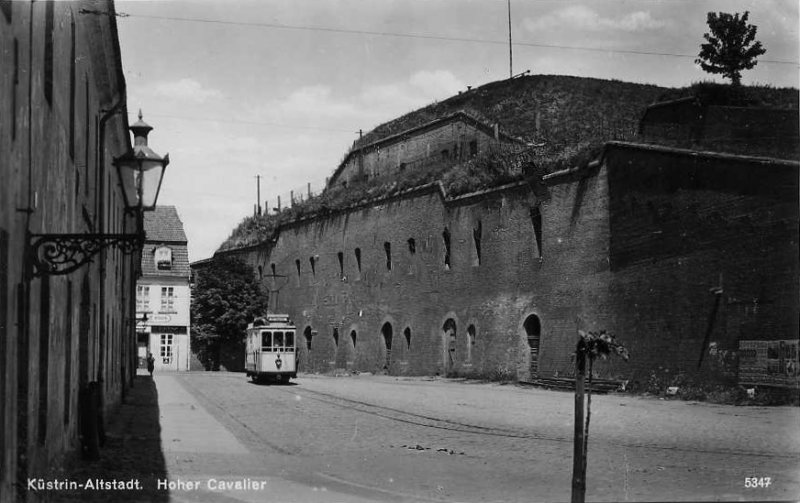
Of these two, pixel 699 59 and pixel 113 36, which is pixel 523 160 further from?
pixel 113 36

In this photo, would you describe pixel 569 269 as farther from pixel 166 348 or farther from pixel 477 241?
pixel 166 348

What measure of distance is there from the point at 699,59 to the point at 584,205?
5.86 m

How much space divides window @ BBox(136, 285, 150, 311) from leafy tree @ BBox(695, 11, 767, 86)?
116ft

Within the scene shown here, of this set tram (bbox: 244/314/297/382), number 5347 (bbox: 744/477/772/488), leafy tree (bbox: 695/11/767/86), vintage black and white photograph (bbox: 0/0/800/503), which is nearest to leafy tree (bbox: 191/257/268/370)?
vintage black and white photograph (bbox: 0/0/800/503)

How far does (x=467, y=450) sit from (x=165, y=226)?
144 feet

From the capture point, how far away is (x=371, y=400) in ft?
79.9

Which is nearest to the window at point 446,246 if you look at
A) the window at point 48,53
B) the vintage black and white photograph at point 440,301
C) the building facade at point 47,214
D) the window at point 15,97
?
the vintage black and white photograph at point 440,301

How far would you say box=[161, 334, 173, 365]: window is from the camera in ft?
175

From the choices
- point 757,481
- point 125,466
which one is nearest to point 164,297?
point 125,466

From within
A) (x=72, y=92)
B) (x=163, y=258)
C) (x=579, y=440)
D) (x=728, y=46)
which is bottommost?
(x=579, y=440)

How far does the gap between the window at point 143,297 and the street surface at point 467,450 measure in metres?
30.1

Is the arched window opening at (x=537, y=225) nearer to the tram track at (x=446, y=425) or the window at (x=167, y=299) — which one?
the tram track at (x=446, y=425)

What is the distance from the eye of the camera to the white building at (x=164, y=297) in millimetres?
53125

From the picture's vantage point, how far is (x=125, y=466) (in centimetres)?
1164
